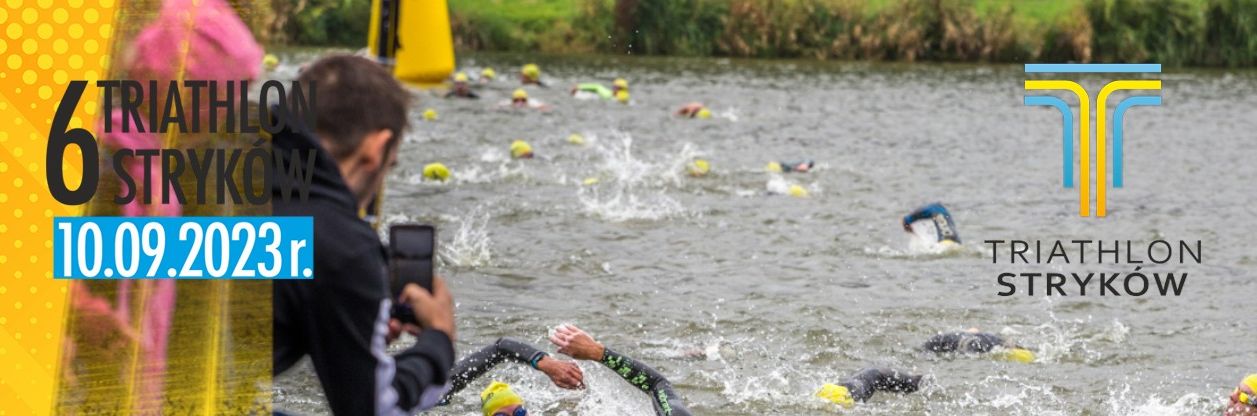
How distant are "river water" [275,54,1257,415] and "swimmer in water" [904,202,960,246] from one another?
19 centimetres

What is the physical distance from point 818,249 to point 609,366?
688cm

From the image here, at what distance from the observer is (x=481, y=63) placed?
3456cm

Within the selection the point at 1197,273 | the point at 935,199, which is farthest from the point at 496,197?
the point at 1197,273

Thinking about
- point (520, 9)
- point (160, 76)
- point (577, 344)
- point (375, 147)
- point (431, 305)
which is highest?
point (160, 76)

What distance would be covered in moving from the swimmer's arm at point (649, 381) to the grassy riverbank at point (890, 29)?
30079 millimetres

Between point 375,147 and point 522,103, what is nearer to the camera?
point 375,147

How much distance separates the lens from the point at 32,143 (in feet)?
11.0

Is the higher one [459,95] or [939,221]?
[459,95]

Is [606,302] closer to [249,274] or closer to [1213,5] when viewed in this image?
[249,274]

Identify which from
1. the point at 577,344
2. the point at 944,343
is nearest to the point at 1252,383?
the point at 944,343

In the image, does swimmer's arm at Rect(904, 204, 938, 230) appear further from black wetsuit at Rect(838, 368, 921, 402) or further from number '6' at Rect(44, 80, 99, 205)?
number '6' at Rect(44, 80, 99, 205)

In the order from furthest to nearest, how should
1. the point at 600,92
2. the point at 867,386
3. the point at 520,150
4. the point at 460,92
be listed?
1. the point at 600,92
2. the point at 460,92
3. the point at 520,150
4. the point at 867,386

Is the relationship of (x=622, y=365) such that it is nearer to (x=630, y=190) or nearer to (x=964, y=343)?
(x=964, y=343)

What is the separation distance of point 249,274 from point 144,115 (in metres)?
0.38
